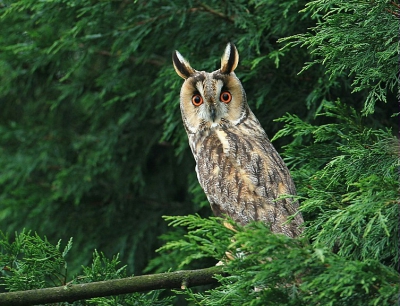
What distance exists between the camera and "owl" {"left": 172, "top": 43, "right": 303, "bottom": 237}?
312cm

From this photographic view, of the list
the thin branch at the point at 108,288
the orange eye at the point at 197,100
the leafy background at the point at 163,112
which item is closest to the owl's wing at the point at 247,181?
the leafy background at the point at 163,112

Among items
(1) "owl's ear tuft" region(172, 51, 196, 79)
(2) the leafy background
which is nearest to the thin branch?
(2) the leafy background

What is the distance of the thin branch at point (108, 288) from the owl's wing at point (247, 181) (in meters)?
0.66

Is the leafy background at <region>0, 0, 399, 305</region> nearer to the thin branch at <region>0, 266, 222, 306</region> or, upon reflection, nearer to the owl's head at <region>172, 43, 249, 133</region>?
the owl's head at <region>172, 43, 249, 133</region>

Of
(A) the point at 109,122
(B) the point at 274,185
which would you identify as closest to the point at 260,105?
(B) the point at 274,185

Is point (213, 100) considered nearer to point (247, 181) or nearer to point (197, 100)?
point (197, 100)

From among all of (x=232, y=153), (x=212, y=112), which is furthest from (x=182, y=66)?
(x=232, y=153)

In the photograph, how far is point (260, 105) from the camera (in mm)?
4234

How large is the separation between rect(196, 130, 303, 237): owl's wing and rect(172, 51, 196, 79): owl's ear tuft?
44 cm

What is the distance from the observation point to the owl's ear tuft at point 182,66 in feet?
12.0

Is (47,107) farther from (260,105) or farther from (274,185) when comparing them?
(274,185)

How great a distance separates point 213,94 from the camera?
139 inches

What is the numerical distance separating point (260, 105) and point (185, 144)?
1.96 feet

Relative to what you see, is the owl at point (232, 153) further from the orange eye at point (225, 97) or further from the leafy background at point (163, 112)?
the leafy background at point (163, 112)
